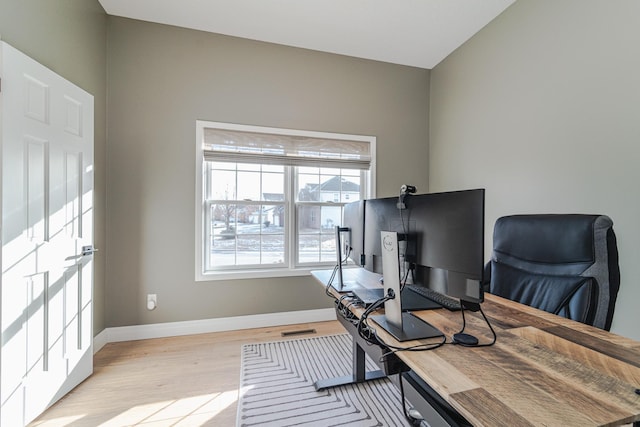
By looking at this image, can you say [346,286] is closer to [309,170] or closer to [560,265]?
[560,265]

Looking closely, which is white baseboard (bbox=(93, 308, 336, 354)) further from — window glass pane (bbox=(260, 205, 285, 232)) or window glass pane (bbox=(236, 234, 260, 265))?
window glass pane (bbox=(260, 205, 285, 232))

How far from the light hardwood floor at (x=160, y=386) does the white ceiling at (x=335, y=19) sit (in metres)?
2.97

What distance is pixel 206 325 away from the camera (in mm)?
2725

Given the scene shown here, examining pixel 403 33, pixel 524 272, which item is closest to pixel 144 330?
pixel 524 272

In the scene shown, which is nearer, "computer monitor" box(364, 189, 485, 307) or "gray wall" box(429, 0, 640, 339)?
"computer monitor" box(364, 189, 485, 307)

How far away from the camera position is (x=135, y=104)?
101 inches

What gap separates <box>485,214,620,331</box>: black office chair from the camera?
48.5 inches

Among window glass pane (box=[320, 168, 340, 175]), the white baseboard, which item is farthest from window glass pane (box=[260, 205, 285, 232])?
the white baseboard

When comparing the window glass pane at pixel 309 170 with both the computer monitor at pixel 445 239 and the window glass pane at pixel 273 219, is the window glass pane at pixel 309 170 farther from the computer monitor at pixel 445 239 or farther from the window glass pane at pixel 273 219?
the computer monitor at pixel 445 239

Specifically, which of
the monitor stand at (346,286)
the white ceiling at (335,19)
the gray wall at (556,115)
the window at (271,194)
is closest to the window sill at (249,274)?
the window at (271,194)

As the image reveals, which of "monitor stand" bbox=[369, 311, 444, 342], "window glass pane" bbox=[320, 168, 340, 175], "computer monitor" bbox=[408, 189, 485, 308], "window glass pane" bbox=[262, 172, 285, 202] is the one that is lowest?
"monitor stand" bbox=[369, 311, 444, 342]

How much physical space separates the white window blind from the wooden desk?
2.21 metres

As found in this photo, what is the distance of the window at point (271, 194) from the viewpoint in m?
2.76

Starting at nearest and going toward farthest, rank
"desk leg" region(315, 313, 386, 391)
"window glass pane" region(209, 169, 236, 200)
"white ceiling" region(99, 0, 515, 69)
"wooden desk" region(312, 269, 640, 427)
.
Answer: "wooden desk" region(312, 269, 640, 427)
"desk leg" region(315, 313, 386, 391)
"white ceiling" region(99, 0, 515, 69)
"window glass pane" region(209, 169, 236, 200)
